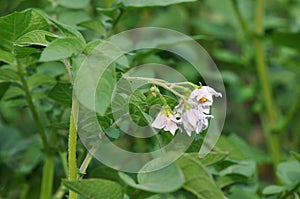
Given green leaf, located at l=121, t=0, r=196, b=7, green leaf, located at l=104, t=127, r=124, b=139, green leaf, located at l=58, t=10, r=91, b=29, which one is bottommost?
green leaf, located at l=104, t=127, r=124, b=139

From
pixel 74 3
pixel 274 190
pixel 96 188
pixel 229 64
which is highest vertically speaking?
pixel 74 3

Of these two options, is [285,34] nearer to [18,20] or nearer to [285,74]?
[285,74]

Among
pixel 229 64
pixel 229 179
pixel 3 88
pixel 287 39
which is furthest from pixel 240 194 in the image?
pixel 229 64

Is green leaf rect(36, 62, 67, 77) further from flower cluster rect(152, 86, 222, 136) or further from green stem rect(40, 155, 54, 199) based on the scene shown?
flower cluster rect(152, 86, 222, 136)

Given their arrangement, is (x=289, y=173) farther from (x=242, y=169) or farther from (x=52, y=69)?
(x=52, y=69)

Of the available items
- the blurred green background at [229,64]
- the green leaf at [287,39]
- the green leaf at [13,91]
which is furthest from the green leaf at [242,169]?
the green leaf at [287,39]

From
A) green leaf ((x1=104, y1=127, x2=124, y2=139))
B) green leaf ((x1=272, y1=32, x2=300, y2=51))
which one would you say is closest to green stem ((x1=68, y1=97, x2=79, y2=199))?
green leaf ((x1=104, y1=127, x2=124, y2=139))
